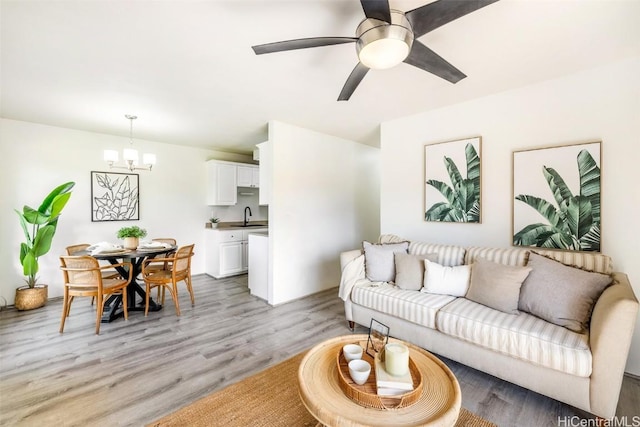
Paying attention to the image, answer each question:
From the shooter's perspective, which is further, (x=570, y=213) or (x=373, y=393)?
(x=570, y=213)

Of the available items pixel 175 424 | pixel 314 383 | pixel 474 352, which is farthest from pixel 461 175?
pixel 175 424

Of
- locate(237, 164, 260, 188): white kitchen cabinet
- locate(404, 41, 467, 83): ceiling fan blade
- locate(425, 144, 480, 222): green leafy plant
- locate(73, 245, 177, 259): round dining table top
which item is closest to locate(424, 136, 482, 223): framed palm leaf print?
locate(425, 144, 480, 222): green leafy plant

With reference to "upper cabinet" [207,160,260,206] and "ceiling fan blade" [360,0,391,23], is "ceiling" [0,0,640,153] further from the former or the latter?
"upper cabinet" [207,160,260,206]

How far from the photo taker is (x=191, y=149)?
510cm

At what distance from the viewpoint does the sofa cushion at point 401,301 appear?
2256 mm

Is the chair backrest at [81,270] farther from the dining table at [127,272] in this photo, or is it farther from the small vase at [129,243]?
the small vase at [129,243]

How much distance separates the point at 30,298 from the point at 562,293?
5.55 m

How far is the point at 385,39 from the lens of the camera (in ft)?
4.53

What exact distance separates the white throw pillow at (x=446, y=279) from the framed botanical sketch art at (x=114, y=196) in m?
4.54

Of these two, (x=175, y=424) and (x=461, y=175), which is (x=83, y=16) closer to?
(x=175, y=424)

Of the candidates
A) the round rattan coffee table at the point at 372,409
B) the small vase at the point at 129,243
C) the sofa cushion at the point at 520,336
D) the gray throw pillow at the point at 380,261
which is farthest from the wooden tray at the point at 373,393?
the small vase at the point at 129,243

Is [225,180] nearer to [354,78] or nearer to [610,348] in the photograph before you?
[354,78]

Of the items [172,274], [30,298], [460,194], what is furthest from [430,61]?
[30,298]

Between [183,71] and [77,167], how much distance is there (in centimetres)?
298
